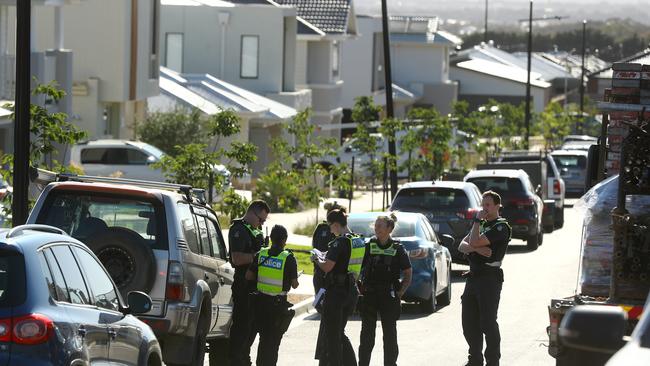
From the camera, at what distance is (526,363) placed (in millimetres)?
15656

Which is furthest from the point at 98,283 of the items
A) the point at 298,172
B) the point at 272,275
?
the point at 298,172

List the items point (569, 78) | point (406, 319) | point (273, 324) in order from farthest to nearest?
point (569, 78)
point (406, 319)
point (273, 324)

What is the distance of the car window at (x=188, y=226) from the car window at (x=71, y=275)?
3.40m

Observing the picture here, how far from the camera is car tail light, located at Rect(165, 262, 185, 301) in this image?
12.5 meters

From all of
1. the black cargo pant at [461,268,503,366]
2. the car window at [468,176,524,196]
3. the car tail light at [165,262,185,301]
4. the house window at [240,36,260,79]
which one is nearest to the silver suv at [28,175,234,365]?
the car tail light at [165,262,185,301]

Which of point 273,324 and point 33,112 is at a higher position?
point 33,112

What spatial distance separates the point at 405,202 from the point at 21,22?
11.9m

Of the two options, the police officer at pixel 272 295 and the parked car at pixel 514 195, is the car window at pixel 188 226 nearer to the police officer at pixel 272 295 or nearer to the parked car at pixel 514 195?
the police officer at pixel 272 295

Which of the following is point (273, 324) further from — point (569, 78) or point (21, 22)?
point (569, 78)

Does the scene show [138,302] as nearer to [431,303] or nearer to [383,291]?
[383,291]

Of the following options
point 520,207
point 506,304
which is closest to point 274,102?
point 520,207

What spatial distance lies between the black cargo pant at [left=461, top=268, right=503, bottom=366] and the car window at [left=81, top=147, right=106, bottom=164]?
2410 cm

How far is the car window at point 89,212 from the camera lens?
1264 cm

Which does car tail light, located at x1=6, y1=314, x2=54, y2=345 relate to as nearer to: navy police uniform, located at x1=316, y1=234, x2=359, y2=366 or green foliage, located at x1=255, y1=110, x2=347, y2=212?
navy police uniform, located at x1=316, y1=234, x2=359, y2=366
